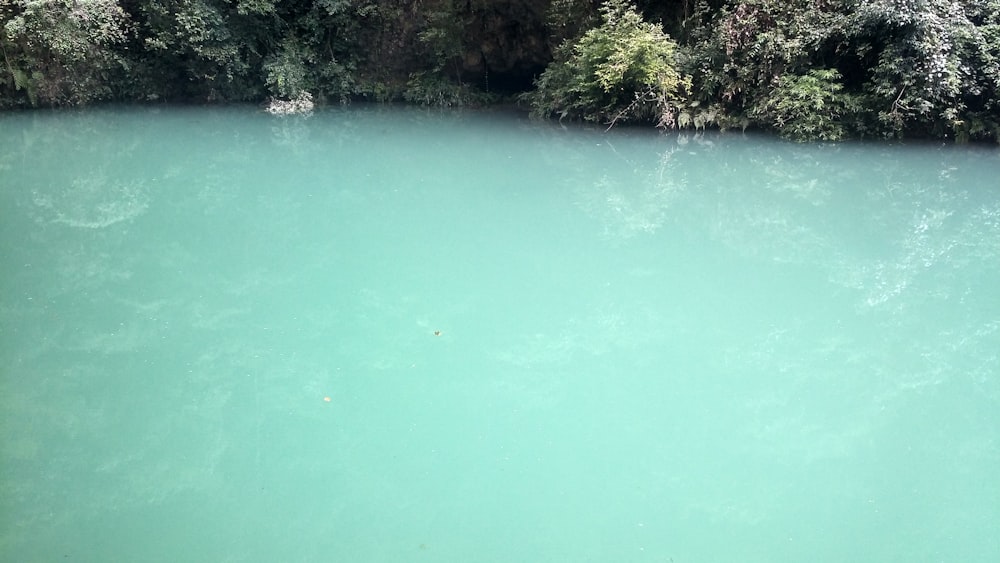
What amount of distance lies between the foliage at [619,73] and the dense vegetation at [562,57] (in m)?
0.03

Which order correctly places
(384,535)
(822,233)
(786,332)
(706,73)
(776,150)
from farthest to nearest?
(706,73) < (776,150) < (822,233) < (786,332) < (384,535)

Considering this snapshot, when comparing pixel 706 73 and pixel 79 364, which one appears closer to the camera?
pixel 79 364

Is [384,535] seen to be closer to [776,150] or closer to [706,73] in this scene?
[776,150]

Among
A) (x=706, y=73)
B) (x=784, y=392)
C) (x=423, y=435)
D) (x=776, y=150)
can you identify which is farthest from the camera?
(x=706, y=73)

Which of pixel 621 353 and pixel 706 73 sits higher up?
pixel 706 73

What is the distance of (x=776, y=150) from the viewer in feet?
32.5

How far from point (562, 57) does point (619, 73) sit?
179 centimetres

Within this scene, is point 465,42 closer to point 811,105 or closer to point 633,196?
point 811,105

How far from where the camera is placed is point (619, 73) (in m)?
10.5

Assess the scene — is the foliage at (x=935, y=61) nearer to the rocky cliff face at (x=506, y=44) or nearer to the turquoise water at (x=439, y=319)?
the turquoise water at (x=439, y=319)

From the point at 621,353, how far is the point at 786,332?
47.8 inches

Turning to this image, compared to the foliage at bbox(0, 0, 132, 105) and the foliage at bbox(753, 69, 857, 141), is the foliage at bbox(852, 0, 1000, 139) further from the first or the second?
the foliage at bbox(0, 0, 132, 105)

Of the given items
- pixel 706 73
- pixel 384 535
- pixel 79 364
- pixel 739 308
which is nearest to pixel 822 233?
pixel 739 308

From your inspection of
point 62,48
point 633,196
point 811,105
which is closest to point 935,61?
point 811,105
